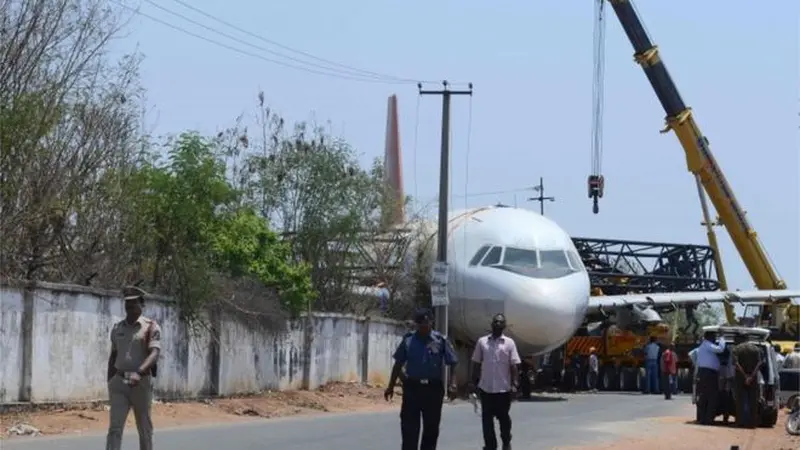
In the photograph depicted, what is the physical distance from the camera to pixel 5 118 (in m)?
20.0

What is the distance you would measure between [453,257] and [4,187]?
13.7 meters

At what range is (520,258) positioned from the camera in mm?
31266

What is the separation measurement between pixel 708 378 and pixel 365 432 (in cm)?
659

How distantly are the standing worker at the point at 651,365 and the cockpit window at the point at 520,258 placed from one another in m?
9.21

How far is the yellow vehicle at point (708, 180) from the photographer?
43.6m

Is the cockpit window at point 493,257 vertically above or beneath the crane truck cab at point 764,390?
above

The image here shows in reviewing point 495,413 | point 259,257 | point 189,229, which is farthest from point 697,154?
point 495,413

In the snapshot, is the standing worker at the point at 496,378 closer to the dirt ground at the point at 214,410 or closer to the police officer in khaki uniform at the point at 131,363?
the police officer in khaki uniform at the point at 131,363

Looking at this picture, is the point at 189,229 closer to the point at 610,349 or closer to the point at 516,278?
the point at 516,278

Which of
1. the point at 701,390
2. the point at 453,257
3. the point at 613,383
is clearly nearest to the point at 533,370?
the point at 453,257

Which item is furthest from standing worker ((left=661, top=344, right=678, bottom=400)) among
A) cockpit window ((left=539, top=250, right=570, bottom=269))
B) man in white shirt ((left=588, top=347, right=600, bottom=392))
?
cockpit window ((left=539, top=250, right=570, bottom=269))

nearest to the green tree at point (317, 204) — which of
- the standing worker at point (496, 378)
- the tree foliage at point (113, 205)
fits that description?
the tree foliage at point (113, 205)

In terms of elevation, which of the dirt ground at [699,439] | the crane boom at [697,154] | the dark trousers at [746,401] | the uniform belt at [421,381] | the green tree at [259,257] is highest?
the crane boom at [697,154]

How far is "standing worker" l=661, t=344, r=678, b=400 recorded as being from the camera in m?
37.0
